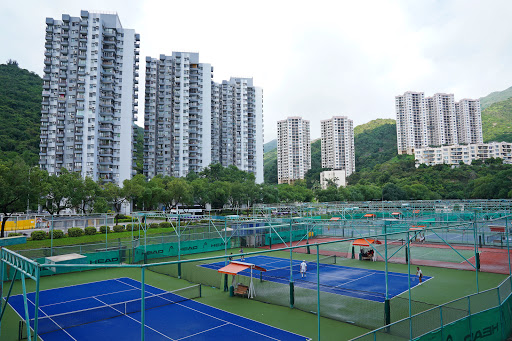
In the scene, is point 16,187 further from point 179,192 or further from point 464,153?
point 464,153

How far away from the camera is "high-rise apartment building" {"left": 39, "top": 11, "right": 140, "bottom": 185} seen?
296ft

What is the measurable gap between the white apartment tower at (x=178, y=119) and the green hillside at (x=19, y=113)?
33.0 meters

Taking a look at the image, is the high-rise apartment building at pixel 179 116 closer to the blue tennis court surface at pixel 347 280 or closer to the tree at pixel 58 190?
the tree at pixel 58 190

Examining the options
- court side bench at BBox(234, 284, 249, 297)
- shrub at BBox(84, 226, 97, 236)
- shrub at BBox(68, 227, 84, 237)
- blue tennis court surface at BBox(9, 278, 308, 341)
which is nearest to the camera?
blue tennis court surface at BBox(9, 278, 308, 341)

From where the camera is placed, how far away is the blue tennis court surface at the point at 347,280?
2119 cm

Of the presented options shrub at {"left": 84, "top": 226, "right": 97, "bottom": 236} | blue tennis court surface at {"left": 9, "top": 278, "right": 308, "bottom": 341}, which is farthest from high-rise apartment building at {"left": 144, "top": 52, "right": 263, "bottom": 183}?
blue tennis court surface at {"left": 9, "top": 278, "right": 308, "bottom": 341}

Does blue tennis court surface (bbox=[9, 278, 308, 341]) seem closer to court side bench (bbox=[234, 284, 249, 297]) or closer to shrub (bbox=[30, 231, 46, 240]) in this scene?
court side bench (bbox=[234, 284, 249, 297])

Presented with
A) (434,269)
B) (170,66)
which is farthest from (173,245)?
(170,66)

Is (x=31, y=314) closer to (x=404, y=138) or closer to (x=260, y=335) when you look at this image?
(x=260, y=335)

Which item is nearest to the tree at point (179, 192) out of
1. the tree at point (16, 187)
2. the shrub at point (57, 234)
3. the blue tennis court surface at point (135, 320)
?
the shrub at point (57, 234)

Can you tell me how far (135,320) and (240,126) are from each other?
127 metres

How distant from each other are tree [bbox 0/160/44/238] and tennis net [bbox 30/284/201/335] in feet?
87.6

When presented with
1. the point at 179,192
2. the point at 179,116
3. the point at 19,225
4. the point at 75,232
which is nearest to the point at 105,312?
the point at 75,232

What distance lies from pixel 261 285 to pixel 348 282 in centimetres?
651
